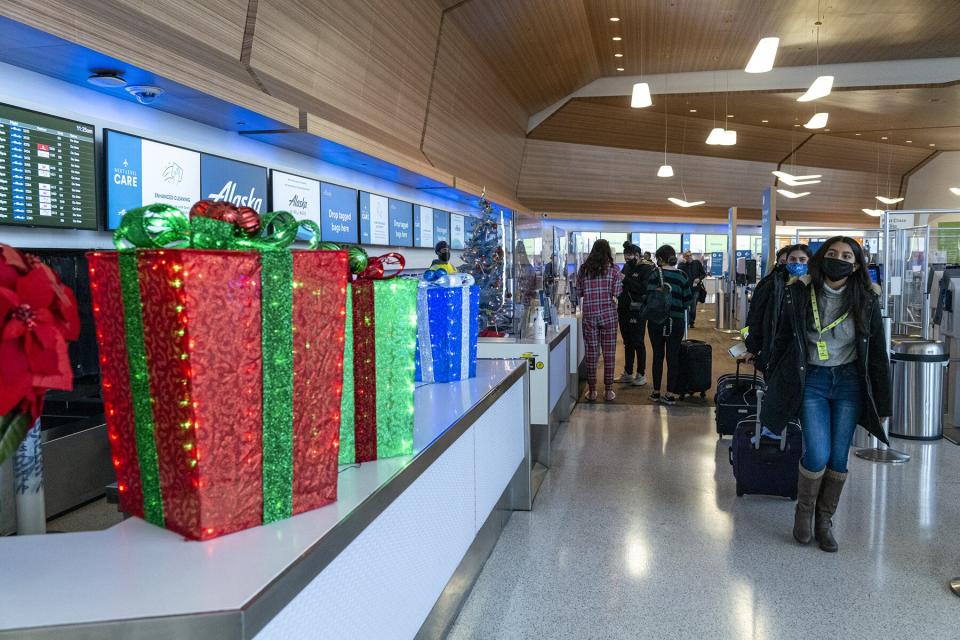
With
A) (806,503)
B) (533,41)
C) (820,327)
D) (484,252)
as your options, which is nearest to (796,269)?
(820,327)

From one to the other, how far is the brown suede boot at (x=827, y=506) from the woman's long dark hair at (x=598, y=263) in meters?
4.01

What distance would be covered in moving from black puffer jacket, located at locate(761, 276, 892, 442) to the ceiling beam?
997 cm

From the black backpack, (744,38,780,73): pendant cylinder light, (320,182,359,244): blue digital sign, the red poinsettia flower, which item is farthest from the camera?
the black backpack

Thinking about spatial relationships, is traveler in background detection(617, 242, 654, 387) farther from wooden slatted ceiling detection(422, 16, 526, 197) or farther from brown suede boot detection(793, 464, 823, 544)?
brown suede boot detection(793, 464, 823, 544)

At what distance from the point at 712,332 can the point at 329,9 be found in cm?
1172

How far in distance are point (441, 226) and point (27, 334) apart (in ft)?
33.4

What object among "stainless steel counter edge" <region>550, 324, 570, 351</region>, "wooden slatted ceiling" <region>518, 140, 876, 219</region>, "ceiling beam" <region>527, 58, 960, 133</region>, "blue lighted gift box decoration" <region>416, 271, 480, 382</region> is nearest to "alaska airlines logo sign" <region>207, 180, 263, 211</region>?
"stainless steel counter edge" <region>550, 324, 570, 351</region>

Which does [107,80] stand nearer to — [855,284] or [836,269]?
[836,269]

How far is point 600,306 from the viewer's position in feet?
25.2

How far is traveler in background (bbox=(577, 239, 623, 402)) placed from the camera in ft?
24.9

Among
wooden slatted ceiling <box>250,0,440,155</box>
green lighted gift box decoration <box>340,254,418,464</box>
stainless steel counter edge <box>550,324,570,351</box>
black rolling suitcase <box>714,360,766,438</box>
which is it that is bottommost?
black rolling suitcase <box>714,360,766,438</box>

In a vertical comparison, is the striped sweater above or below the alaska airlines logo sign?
below

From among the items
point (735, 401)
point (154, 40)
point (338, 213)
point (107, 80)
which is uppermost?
point (154, 40)

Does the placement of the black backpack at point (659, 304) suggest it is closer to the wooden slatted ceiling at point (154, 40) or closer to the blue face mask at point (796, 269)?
the blue face mask at point (796, 269)
